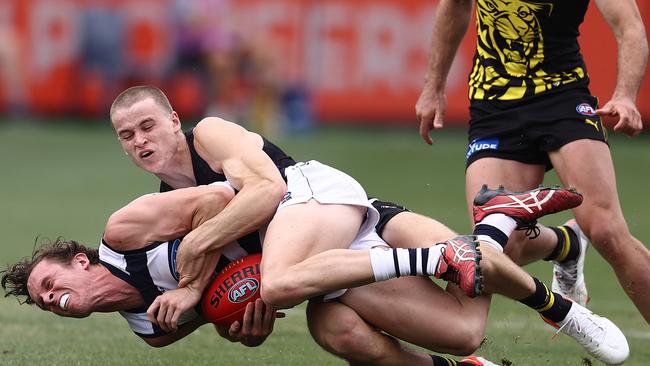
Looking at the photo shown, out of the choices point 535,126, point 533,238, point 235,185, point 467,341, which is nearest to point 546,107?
point 535,126

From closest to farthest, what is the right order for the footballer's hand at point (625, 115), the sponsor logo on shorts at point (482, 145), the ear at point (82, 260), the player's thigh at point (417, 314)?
the player's thigh at point (417, 314), the footballer's hand at point (625, 115), the ear at point (82, 260), the sponsor logo on shorts at point (482, 145)

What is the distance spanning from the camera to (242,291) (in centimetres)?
577

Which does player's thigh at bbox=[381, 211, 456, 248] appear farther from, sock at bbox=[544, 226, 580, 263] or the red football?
sock at bbox=[544, 226, 580, 263]

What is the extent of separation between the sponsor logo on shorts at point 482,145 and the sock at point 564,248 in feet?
2.98

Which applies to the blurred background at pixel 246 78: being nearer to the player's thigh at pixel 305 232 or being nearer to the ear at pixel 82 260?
the player's thigh at pixel 305 232

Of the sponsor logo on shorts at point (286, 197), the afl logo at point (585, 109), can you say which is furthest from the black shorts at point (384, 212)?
the afl logo at point (585, 109)

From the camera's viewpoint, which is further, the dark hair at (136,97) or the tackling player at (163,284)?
the dark hair at (136,97)

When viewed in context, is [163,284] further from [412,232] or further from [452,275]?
[452,275]

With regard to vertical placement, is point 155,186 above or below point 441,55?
below

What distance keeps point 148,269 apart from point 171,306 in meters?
0.27

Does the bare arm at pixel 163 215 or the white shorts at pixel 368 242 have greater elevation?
the bare arm at pixel 163 215

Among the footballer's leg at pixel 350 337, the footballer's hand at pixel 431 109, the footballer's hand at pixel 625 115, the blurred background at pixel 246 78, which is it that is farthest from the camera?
the blurred background at pixel 246 78

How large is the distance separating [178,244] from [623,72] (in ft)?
8.04

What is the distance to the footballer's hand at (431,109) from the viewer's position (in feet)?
23.5
